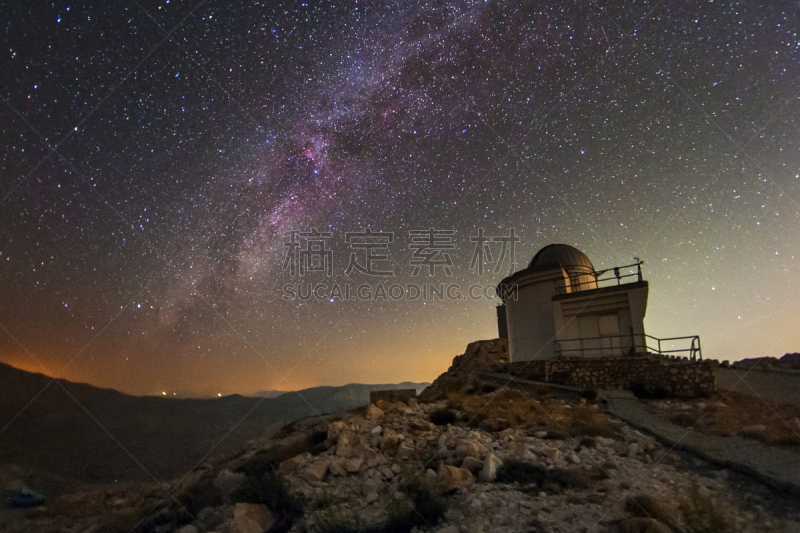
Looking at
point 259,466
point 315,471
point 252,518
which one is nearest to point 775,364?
point 315,471

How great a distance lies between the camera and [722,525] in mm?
4945

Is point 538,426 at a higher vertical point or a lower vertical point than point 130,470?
higher

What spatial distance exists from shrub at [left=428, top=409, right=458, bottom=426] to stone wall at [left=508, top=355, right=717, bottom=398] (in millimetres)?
7693

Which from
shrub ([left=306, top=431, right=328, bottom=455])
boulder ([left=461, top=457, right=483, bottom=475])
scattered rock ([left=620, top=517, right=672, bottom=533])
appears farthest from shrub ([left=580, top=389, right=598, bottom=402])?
scattered rock ([left=620, top=517, right=672, bottom=533])

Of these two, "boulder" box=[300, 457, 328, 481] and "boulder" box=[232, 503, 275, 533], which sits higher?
"boulder" box=[300, 457, 328, 481]

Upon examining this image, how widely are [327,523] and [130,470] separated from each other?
30.7m

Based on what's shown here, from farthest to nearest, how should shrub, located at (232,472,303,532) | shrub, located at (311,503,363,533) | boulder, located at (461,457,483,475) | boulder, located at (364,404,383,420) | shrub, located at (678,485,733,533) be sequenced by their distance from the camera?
boulder, located at (364,404,383,420), boulder, located at (461,457,483,475), shrub, located at (232,472,303,532), shrub, located at (311,503,363,533), shrub, located at (678,485,733,533)

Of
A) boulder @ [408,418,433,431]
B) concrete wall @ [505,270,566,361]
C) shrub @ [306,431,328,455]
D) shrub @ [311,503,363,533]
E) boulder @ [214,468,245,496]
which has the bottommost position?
boulder @ [214,468,245,496]

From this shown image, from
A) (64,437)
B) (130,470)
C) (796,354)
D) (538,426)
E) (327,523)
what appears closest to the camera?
(327,523)

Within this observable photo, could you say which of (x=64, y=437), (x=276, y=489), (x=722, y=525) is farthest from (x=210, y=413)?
(x=722, y=525)

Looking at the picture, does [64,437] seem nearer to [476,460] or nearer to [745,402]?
[476,460]

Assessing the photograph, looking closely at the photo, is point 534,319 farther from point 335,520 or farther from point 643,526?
point 335,520

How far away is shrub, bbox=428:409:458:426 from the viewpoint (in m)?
11.1

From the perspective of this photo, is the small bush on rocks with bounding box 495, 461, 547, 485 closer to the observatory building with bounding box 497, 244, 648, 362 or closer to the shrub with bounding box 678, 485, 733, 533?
the shrub with bounding box 678, 485, 733, 533
